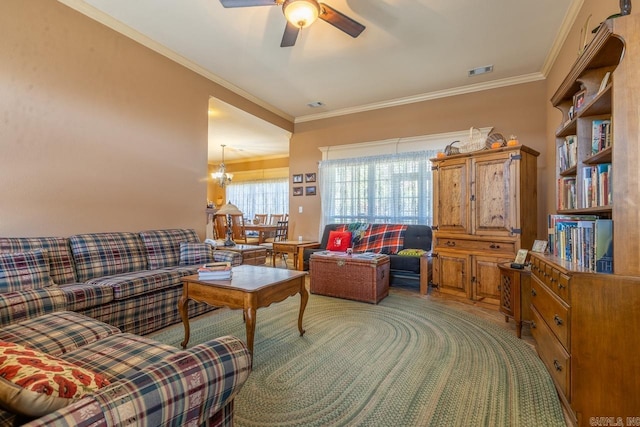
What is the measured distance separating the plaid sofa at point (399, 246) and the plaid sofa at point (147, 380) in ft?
10.4

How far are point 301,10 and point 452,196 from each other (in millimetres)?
2643

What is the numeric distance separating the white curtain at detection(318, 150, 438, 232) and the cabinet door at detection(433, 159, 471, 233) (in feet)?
2.43

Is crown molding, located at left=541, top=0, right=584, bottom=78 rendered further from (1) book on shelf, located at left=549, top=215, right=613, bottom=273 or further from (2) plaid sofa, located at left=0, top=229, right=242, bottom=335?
(2) plaid sofa, located at left=0, top=229, right=242, bottom=335

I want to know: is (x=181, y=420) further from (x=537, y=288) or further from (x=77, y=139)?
(x=77, y=139)

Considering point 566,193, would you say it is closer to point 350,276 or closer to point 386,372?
point 386,372

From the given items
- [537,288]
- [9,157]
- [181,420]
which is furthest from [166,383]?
[9,157]

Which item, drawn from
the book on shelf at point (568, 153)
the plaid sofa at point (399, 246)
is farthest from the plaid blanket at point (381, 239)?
the book on shelf at point (568, 153)

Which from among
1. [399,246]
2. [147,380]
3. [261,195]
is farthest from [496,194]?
[261,195]

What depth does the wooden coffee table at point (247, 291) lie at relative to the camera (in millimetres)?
1914

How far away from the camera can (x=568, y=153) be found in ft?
6.66

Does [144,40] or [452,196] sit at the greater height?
[144,40]

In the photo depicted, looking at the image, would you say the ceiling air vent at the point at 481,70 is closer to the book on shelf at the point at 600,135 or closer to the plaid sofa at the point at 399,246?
the plaid sofa at the point at 399,246

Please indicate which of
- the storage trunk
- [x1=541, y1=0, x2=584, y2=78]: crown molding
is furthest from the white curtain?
[x1=541, y1=0, x2=584, y2=78]: crown molding

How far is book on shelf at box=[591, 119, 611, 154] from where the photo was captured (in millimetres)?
1580
